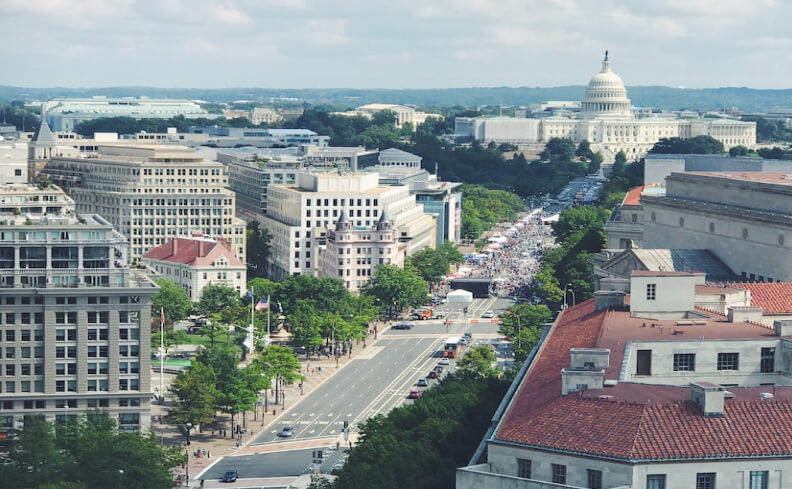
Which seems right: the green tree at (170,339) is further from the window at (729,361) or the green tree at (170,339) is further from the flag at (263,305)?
the window at (729,361)

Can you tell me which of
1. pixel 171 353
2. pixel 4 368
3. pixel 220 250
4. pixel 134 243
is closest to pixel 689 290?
pixel 4 368

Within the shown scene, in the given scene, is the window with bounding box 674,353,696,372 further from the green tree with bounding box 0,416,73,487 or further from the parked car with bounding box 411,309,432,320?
the parked car with bounding box 411,309,432,320

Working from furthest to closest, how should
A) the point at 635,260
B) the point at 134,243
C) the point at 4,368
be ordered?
the point at 134,243, the point at 635,260, the point at 4,368

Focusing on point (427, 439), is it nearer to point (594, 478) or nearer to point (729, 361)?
point (729, 361)

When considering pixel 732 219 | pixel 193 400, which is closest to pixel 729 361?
pixel 193 400

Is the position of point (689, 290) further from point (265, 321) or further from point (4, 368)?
point (265, 321)

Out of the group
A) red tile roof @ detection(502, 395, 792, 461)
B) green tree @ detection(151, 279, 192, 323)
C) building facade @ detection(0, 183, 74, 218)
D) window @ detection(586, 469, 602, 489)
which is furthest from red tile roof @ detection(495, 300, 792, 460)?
green tree @ detection(151, 279, 192, 323)
